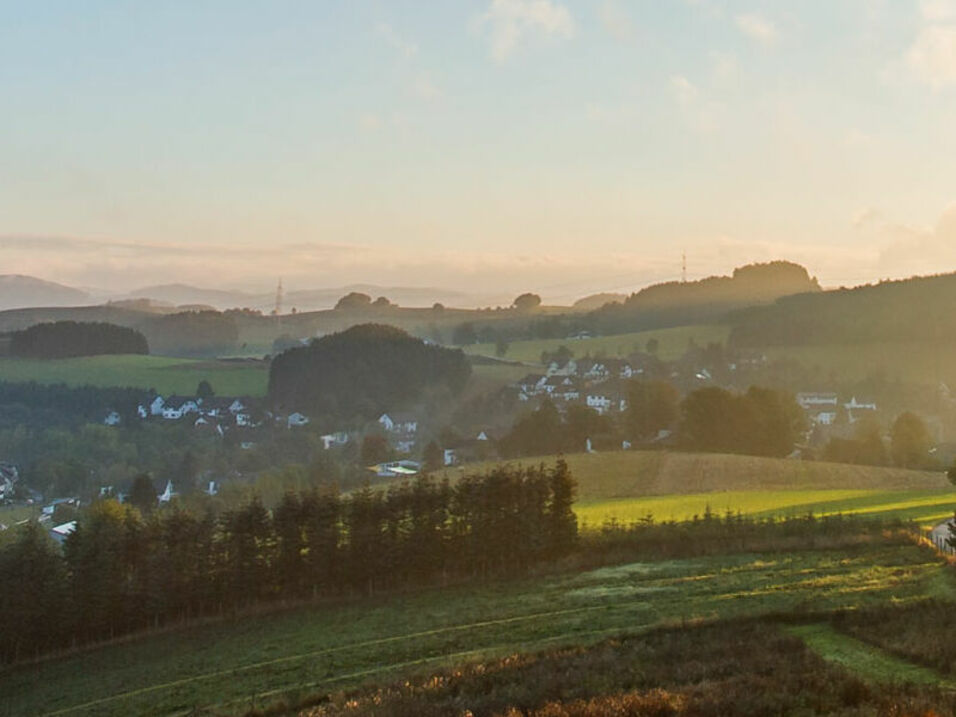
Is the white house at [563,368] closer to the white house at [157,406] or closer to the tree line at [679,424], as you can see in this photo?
the tree line at [679,424]

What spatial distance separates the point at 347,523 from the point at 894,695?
3063 cm

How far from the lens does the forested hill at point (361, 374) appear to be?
116 metres

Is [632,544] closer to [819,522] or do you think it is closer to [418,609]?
[819,522]

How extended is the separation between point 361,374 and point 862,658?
106297 millimetres

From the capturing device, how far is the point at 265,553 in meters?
40.9

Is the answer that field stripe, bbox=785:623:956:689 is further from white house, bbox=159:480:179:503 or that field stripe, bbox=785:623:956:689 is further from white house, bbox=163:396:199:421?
white house, bbox=163:396:199:421

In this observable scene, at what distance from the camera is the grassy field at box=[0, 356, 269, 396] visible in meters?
122

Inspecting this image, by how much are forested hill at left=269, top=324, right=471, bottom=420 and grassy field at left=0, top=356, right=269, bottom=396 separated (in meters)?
5.49

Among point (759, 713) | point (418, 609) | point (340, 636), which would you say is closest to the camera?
point (759, 713)

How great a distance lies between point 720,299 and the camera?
184500mm

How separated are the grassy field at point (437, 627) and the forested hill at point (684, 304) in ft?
437

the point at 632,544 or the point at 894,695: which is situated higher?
the point at 894,695

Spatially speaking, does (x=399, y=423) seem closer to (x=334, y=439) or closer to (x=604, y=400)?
(x=334, y=439)

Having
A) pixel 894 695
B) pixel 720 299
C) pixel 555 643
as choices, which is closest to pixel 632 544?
pixel 555 643
